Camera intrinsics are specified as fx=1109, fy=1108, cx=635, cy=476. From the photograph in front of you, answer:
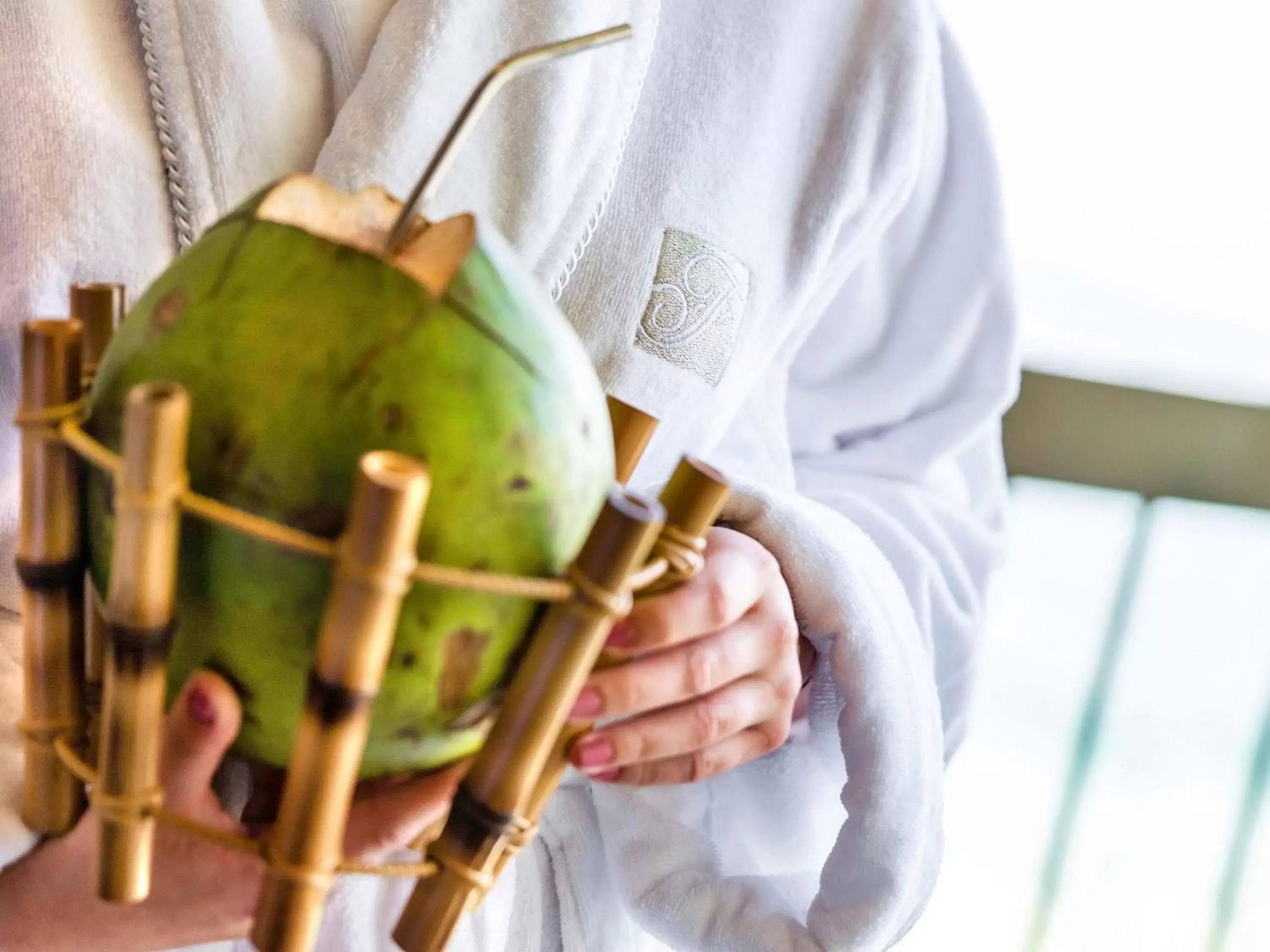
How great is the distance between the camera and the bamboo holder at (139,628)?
0.81 feet

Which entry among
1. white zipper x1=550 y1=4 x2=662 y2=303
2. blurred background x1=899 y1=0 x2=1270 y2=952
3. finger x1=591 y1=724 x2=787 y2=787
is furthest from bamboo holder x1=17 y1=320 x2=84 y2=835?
blurred background x1=899 y1=0 x2=1270 y2=952

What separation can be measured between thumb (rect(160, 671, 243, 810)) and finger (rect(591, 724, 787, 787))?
18cm

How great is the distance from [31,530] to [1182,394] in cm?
98

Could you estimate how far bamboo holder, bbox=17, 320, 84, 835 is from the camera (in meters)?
0.30

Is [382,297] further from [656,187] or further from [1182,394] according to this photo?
[1182,394]

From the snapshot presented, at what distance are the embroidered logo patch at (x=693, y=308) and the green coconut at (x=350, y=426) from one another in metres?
0.31

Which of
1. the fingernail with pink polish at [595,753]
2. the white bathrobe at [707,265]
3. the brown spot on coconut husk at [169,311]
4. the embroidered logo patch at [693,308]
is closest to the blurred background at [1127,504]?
the white bathrobe at [707,265]

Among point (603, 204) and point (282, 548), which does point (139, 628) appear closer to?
point (282, 548)

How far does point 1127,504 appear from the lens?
3.52ft

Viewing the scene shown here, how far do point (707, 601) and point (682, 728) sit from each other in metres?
0.08

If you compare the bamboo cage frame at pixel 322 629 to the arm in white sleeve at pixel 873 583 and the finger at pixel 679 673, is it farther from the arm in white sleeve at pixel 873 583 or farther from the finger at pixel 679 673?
A: the arm in white sleeve at pixel 873 583

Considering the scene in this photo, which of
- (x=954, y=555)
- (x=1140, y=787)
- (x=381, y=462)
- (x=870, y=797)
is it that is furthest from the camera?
(x=1140, y=787)

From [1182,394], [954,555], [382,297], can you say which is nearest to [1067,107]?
[1182,394]

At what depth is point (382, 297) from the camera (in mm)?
292
